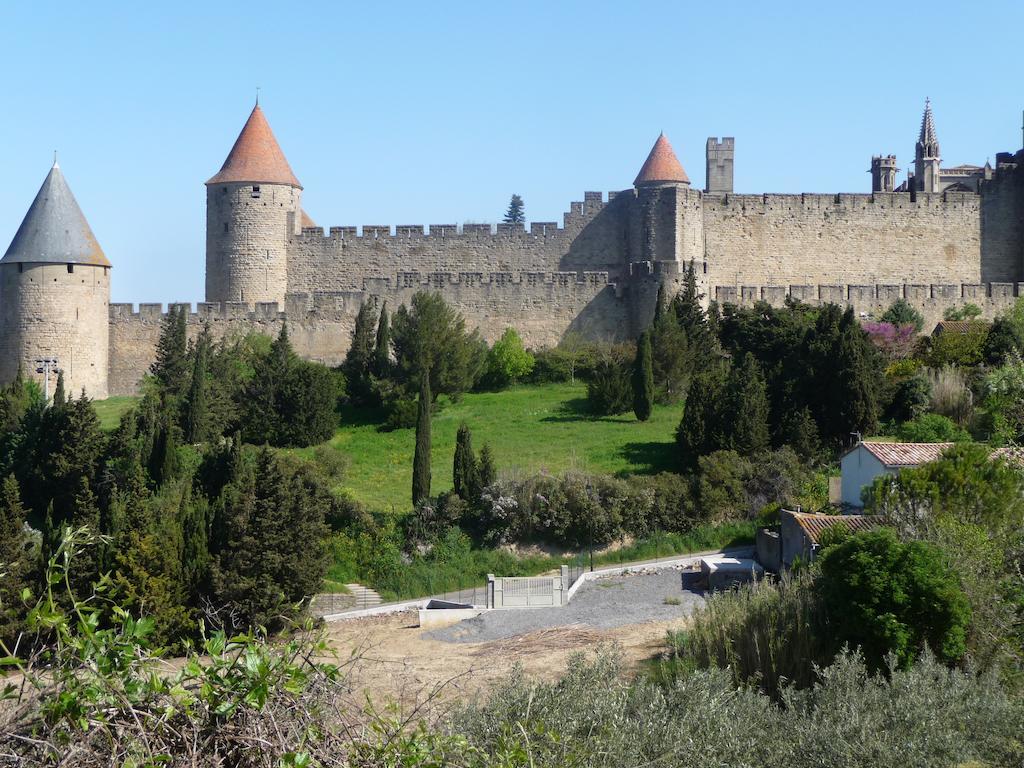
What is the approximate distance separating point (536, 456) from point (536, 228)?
1256cm

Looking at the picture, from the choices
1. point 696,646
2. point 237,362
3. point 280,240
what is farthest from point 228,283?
point 696,646

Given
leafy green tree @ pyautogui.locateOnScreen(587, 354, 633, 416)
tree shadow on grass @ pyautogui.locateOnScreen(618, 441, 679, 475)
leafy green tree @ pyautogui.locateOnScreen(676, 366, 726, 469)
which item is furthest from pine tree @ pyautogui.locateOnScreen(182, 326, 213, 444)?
leafy green tree @ pyautogui.locateOnScreen(676, 366, 726, 469)

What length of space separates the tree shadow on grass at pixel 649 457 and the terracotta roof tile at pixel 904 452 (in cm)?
470

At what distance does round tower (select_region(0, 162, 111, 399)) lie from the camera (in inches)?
1328

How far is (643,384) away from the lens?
1177 inches

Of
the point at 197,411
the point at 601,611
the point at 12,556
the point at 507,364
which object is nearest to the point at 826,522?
the point at 601,611

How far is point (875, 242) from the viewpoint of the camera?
3922 centimetres

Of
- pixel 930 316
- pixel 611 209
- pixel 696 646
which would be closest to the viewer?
pixel 696 646

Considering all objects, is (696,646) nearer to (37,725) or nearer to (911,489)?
(911,489)

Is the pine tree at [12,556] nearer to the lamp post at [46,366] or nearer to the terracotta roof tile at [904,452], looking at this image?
the lamp post at [46,366]

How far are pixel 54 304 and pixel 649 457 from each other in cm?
1562

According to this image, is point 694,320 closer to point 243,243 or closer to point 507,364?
point 507,364

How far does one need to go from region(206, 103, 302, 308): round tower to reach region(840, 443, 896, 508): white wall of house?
683 inches

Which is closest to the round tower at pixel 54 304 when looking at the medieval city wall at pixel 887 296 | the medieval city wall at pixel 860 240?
the medieval city wall at pixel 887 296
